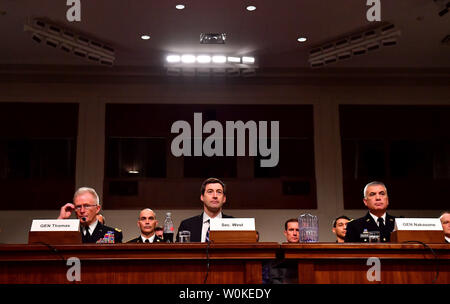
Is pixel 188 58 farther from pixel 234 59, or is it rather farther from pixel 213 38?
pixel 234 59

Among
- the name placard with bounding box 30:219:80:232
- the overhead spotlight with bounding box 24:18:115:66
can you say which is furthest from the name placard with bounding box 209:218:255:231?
the overhead spotlight with bounding box 24:18:115:66

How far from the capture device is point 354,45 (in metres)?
6.22

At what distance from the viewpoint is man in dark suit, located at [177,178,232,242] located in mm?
3398

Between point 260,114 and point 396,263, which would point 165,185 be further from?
point 396,263

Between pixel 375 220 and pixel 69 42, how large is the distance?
14.1 ft

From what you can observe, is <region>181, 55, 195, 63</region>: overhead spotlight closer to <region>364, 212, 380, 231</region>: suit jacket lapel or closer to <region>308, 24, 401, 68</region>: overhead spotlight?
<region>308, 24, 401, 68</region>: overhead spotlight

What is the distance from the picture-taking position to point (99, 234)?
10.4 feet

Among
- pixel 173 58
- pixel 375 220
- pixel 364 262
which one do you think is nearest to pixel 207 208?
pixel 375 220

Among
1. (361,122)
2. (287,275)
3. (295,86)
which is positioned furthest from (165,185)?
(287,275)

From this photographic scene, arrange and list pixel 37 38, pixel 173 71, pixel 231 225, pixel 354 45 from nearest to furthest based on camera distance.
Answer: pixel 231 225 < pixel 37 38 < pixel 354 45 < pixel 173 71

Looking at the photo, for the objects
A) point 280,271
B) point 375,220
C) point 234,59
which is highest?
point 234,59

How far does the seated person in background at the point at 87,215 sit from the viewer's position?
10.2 feet
